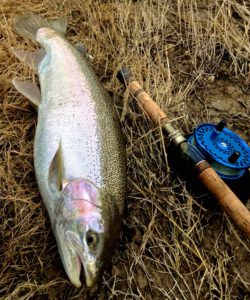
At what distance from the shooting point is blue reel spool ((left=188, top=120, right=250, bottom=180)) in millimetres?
2570

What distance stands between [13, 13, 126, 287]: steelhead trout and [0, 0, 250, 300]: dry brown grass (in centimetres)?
23

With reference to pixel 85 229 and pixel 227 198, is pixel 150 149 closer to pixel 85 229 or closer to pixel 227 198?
pixel 227 198

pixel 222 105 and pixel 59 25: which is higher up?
pixel 59 25

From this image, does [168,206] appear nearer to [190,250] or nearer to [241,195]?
[190,250]

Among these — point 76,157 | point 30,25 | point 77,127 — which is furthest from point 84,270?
point 30,25

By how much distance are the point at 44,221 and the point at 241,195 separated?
129cm

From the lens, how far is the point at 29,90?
299 centimetres

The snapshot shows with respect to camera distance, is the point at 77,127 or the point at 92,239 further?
the point at 77,127

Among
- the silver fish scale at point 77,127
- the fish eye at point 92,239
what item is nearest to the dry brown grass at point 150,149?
the silver fish scale at point 77,127

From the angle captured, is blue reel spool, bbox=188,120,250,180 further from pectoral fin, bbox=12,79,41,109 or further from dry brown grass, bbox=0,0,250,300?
pectoral fin, bbox=12,79,41,109

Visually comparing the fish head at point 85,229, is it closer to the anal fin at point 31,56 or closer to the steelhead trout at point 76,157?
the steelhead trout at point 76,157

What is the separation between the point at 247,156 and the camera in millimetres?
2670

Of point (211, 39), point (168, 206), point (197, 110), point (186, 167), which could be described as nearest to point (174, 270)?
point (168, 206)

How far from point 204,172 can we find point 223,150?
263 millimetres
